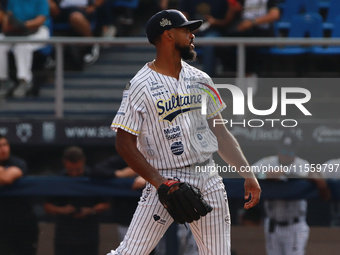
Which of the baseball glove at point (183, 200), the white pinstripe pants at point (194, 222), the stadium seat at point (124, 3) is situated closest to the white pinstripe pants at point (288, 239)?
the white pinstripe pants at point (194, 222)

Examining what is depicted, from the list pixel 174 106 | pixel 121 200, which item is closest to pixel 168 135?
pixel 174 106

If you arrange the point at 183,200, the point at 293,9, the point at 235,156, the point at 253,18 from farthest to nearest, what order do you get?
1. the point at 293,9
2. the point at 253,18
3. the point at 235,156
4. the point at 183,200

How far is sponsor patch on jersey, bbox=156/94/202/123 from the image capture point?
4062mm

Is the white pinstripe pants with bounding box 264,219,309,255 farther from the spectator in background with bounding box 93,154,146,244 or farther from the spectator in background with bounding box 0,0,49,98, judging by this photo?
the spectator in background with bounding box 0,0,49,98

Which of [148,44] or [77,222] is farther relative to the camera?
[148,44]

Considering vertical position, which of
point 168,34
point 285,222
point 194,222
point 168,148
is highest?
point 168,34

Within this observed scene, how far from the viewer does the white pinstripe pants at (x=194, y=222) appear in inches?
162

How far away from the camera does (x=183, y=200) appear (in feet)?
12.6

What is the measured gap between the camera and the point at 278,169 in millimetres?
6145

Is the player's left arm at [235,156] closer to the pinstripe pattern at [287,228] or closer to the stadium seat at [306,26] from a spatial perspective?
the pinstripe pattern at [287,228]

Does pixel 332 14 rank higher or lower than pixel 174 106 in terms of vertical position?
lower

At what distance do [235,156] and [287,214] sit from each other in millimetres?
1931

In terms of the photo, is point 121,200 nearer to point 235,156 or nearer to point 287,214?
point 287,214

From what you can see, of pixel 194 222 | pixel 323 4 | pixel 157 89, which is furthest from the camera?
pixel 323 4
